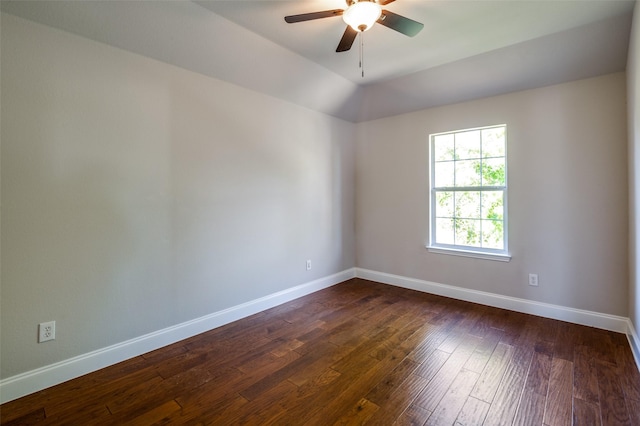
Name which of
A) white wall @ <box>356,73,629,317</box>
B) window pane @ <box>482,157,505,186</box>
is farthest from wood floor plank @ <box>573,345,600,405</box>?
window pane @ <box>482,157,505,186</box>

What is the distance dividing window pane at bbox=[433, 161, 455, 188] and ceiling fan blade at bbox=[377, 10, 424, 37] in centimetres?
207

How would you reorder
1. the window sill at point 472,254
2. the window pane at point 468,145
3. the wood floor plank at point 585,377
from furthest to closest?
1. the window pane at point 468,145
2. the window sill at point 472,254
3. the wood floor plank at point 585,377

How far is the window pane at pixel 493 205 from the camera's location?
3.29 meters

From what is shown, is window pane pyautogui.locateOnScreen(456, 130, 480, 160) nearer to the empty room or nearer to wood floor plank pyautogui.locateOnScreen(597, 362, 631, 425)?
the empty room

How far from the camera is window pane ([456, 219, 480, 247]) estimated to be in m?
3.49

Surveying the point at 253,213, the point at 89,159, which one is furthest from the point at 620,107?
the point at 89,159

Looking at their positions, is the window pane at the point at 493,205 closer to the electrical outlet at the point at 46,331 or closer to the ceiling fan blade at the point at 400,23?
the ceiling fan blade at the point at 400,23

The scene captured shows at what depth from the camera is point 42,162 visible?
1.90m

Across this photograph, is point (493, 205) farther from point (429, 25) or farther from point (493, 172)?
point (429, 25)

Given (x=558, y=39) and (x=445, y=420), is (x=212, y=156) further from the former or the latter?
(x=558, y=39)

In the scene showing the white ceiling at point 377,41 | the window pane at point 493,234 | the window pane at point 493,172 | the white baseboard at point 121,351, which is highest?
the white ceiling at point 377,41

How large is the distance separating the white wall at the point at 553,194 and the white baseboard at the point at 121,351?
7.13 feet


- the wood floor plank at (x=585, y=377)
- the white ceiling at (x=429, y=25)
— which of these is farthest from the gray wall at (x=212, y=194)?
the white ceiling at (x=429, y=25)

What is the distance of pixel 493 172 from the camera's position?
10.9 feet
